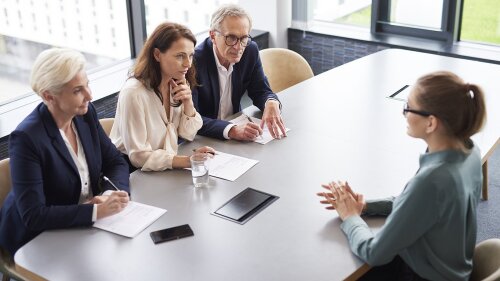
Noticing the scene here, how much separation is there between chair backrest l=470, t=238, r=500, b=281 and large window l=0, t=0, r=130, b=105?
2917 mm

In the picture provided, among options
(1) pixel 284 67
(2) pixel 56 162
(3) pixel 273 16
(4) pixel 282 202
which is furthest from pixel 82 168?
(3) pixel 273 16

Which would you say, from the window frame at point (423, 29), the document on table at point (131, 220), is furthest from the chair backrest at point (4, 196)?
the window frame at point (423, 29)

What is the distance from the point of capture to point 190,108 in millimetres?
2656

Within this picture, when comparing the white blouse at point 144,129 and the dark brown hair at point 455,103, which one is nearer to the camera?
the dark brown hair at point 455,103

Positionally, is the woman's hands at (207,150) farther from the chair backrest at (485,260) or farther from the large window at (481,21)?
the large window at (481,21)

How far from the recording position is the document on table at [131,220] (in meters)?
1.98

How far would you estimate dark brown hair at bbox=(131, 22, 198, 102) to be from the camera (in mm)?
2482

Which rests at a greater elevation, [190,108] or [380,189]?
[190,108]

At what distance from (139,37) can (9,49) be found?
3.26 ft

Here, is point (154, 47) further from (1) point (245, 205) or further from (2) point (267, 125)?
(1) point (245, 205)

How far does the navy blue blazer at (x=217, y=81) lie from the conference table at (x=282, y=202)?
0.40 feet

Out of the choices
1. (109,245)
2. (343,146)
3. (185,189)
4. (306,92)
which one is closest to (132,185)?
(185,189)

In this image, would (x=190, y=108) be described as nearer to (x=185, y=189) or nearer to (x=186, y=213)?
(x=185, y=189)

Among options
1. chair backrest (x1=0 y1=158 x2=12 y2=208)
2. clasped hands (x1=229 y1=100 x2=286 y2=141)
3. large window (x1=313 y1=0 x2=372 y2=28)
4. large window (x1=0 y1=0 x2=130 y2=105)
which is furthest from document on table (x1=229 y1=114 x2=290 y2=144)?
large window (x1=313 y1=0 x2=372 y2=28)
